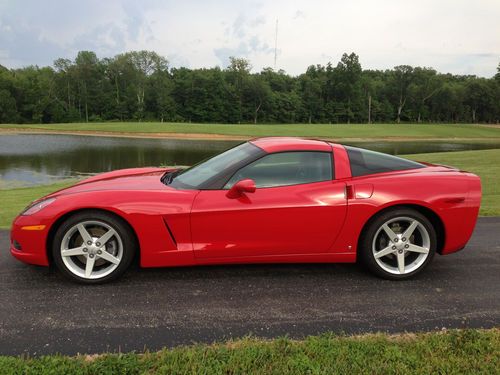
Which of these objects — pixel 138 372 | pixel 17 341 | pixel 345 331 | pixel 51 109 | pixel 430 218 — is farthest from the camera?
pixel 51 109

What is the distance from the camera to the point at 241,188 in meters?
3.67

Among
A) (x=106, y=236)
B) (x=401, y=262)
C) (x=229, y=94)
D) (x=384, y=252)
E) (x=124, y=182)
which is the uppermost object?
(x=229, y=94)

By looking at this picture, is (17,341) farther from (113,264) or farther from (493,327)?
(493,327)

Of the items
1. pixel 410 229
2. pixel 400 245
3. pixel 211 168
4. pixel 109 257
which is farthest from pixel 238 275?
pixel 410 229

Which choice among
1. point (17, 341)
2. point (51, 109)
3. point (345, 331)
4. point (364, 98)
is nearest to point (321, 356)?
point (345, 331)

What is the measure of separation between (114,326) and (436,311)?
8.35 feet

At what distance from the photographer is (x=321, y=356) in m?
2.65

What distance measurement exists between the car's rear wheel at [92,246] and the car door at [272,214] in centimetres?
65

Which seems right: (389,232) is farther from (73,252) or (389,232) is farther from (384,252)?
(73,252)

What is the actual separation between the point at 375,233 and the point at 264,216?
1091 mm

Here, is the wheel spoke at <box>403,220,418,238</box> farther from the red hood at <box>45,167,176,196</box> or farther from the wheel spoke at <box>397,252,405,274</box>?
the red hood at <box>45,167,176,196</box>

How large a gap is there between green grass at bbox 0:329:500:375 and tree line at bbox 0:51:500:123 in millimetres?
90520

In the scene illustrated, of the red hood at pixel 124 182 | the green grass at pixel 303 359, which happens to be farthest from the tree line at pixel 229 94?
the green grass at pixel 303 359

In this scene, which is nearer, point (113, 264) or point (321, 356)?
point (321, 356)
